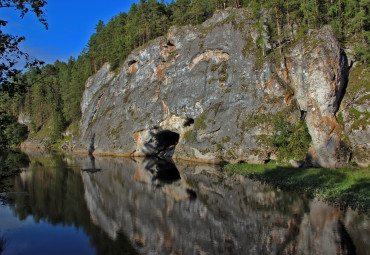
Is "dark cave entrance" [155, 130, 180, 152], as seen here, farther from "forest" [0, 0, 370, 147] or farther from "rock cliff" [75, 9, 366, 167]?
"forest" [0, 0, 370, 147]

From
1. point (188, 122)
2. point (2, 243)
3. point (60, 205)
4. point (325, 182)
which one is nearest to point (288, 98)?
point (325, 182)

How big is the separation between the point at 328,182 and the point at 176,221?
11600mm

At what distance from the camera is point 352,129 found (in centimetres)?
2466

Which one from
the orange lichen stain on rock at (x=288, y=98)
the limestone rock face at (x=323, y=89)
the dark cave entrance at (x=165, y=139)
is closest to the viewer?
the limestone rock face at (x=323, y=89)

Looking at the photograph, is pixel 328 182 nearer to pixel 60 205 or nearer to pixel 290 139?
pixel 290 139

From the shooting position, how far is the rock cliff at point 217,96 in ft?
89.0

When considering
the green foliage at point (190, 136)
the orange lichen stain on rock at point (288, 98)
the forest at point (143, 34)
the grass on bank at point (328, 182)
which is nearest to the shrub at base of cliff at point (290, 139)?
the orange lichen stain on rock at point (288, 98)

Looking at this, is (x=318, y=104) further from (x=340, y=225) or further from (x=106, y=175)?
(x=106, y=175)

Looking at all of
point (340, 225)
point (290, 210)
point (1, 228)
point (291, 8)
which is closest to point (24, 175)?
point (1, 228)

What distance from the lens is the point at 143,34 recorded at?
62.0 metres

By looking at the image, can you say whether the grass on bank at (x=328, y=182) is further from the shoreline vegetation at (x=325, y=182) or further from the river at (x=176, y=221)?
the river at (x=176, y=221)

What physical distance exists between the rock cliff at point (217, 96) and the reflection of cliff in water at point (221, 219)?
1003cm

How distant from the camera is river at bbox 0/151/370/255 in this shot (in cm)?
1185

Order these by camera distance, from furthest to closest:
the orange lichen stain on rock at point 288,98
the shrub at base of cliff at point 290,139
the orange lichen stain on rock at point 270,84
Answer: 1. the orange lichen stain on rock at point 270,84
2. the orange lichen stain on rock at point 288,98
3. the shrub at base of cliff at point 290,139
